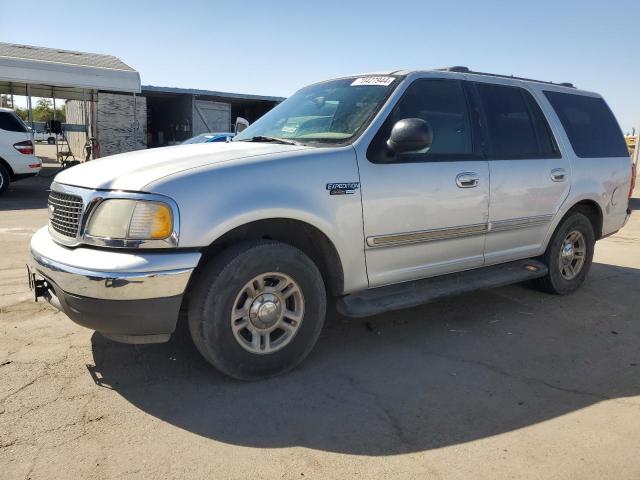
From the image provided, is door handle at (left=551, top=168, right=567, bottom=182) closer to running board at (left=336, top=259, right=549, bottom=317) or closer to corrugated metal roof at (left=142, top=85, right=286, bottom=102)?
running board at (left=336, top=259, right=549, bottom=317)

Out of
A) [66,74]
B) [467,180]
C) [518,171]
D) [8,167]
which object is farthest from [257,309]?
[66,74]

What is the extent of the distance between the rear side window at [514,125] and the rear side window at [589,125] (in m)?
0.35

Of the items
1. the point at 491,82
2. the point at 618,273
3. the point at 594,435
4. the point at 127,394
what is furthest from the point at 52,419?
the point at 618,273

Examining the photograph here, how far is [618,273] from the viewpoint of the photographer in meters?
6.25

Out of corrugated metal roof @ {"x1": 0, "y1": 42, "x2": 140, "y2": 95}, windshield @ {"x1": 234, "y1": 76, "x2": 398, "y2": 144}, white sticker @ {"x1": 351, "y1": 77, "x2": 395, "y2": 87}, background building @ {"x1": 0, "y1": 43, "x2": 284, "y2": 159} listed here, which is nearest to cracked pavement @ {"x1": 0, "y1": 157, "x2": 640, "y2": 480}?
windshield @ {"x1": 234, "y1": 76, "x2": 398, "y2": 144}

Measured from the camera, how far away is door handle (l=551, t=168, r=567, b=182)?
4592 mm

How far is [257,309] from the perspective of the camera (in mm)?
3033

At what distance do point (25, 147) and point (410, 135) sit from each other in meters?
11.2

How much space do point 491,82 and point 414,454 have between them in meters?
3.22

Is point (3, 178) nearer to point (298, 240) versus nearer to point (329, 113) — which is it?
point (329, 113)

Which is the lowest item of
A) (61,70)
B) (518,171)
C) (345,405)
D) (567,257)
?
(345,405)

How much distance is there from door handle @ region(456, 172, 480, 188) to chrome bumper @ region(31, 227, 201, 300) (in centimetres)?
206

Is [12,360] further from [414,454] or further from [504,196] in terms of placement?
[504,196]

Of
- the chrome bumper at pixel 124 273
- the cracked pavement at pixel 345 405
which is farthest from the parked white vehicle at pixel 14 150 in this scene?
the chrome bumper at pixel 124 273
